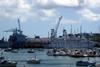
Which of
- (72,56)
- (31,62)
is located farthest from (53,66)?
(72,56)

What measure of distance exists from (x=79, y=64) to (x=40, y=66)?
28.4ft

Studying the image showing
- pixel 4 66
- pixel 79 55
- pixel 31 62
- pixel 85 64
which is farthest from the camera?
pixel 79 55

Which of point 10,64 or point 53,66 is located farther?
point 53,66

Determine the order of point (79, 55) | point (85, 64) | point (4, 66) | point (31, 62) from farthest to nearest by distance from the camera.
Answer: point (79, 55), point (31, 62), point (85, 64), point (4, 66)

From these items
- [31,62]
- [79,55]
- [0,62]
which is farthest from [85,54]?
[0,62]

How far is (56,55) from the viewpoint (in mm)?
152750

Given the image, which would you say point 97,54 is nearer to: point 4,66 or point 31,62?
point 31,62

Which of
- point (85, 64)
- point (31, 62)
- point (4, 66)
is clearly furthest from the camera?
point (31, 62)

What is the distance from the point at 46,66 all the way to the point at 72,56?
165ft

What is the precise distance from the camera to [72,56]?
144 metres

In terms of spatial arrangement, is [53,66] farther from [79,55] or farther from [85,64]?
[79,55]

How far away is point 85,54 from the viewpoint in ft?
485

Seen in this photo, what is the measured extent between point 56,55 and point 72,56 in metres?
9.86

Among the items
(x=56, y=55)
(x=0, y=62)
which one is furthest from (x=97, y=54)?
(x=0, y=62)
